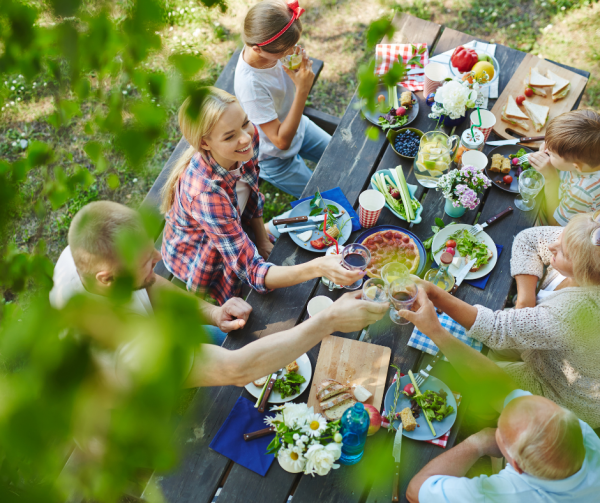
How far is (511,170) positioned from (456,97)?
58 centimetres

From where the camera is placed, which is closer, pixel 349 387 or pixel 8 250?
pixel 8 250

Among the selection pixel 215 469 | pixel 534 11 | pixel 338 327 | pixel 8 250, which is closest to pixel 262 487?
pixel 215 469

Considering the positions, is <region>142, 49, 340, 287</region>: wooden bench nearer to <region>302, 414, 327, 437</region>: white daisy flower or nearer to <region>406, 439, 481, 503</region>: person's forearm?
<region>302, 414, 327, 437</region>: white daisy flower

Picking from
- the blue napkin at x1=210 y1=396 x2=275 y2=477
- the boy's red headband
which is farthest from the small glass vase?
the blue napkin at x1=210 y1=396 x2=275 y2=477

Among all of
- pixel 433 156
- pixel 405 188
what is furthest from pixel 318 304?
pixel 433 156

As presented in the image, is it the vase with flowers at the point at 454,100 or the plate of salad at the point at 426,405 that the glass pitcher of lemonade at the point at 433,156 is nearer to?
the vase with flowers at the point at 454,100

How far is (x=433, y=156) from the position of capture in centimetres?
285

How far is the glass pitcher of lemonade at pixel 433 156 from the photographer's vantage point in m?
2.84

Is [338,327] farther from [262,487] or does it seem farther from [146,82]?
[146,82]

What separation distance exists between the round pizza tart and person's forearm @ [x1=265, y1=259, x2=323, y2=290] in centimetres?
31

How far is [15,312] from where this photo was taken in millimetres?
1177

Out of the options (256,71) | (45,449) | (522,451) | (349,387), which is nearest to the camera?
(45,449)

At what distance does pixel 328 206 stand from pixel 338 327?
35.5 inches

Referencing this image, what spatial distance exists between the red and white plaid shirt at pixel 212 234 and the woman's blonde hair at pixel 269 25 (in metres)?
0.60
